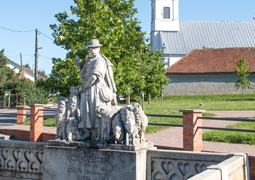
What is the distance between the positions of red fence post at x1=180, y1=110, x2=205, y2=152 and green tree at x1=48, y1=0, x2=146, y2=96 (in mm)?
6397

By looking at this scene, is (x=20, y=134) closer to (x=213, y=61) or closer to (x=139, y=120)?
(x=139, y=120)

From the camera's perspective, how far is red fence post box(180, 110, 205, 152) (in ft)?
26.5

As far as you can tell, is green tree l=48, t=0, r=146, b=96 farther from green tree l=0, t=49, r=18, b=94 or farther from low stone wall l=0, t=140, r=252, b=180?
green tree l=0, t=49, r=18, b=94

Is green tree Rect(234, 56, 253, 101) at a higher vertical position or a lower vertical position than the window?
lower

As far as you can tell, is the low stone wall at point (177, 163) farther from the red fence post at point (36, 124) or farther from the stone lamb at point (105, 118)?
the red fence post at point (36, 124)

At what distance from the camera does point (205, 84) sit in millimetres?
41094

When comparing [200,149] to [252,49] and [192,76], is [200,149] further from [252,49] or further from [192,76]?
[252,49]

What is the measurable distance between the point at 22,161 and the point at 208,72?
35.7 metres

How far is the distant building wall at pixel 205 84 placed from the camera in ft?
133

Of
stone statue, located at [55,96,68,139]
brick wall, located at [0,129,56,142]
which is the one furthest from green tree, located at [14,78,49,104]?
stone statue, located at [55,96,68,139]

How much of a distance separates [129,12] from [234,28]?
4159 cm

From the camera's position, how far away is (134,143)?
578 centimetres

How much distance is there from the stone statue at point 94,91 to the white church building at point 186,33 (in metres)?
46.8

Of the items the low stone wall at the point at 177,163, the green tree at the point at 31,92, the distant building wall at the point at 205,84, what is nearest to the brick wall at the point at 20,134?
the low stone wall at the point at 177,163
